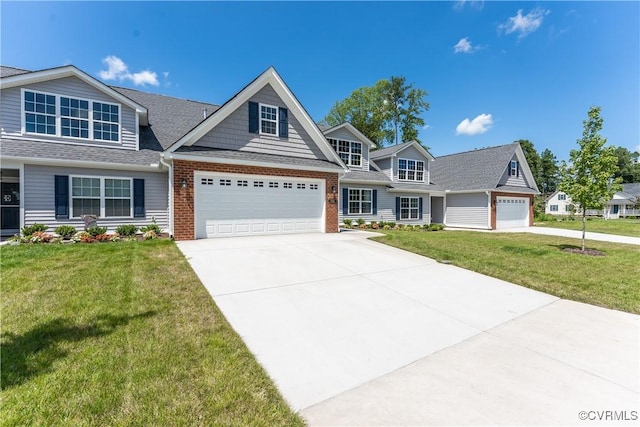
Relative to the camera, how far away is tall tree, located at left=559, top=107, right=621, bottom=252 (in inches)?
388

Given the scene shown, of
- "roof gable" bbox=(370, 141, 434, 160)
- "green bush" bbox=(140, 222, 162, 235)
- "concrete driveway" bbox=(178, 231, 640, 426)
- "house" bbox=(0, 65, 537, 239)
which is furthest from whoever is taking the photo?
"roof gable" bbox=(370, 141, 434, 160)

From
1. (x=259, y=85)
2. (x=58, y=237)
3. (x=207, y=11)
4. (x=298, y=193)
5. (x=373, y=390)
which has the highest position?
(x=207, y=11)

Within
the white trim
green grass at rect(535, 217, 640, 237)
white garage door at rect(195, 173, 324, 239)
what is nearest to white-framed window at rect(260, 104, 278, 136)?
the white trim

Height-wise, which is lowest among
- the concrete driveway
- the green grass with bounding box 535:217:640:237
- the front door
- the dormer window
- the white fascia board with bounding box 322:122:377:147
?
the concrete driveway

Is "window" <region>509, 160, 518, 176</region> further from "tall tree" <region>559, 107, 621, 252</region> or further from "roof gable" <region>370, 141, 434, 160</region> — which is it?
"tall tree" <region>559, 107, 621, 252</region>

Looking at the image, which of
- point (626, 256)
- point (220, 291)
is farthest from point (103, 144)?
point (626, 256)

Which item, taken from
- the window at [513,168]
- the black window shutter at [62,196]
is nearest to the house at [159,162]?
the black window shutter at [62,196]

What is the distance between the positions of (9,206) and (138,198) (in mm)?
4941

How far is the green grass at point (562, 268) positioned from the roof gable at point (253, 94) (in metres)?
5.54

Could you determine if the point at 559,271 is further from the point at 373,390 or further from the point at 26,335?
the point at 26,335

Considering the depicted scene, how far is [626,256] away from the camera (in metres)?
9.34

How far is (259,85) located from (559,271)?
38.3ft

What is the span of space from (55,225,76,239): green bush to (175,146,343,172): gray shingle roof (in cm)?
483

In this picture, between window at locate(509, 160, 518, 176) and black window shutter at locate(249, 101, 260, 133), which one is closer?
black window shutter at locate(249, 101, 260, 133)
